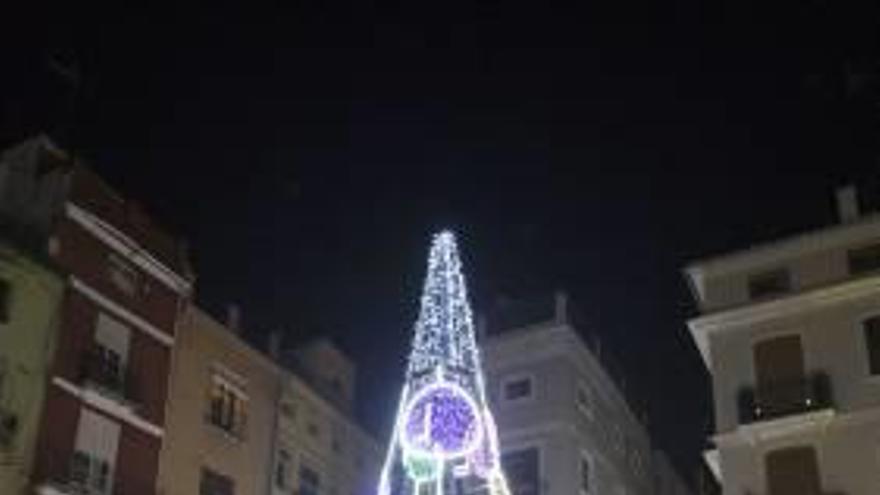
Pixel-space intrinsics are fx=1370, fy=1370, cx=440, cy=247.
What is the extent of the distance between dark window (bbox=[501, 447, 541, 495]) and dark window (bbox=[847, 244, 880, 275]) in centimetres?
1673

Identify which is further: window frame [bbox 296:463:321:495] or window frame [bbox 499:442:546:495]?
window frame [bbox 499:442:546:495]

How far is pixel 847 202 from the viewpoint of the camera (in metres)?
50.2

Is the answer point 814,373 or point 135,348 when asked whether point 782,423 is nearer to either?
point 814,373

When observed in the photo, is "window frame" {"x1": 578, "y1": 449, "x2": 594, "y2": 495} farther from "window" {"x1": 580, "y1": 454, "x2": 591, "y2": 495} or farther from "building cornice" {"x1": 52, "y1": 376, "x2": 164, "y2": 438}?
"building cornice" {"x1": 52, "y1": 376, "x2": 164, "y2": 438}

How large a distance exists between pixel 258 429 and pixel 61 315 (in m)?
11.6

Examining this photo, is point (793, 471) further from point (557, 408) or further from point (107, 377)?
point (107, 377)

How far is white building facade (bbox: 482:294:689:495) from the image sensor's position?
58.2 m

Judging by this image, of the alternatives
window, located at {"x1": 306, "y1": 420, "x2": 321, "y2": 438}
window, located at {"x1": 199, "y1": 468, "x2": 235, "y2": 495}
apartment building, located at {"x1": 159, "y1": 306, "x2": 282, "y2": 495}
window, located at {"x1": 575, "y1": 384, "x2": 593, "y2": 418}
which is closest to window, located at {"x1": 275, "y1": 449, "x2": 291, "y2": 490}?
apartment building, located at {"x1": 159, "y1": 306, "x2": 282, "y2": 495}

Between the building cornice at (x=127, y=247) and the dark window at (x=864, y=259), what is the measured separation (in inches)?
953

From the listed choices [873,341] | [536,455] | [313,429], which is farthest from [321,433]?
[873,341]

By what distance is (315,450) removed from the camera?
57375 mm

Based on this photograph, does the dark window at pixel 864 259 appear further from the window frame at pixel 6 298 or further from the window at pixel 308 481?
the window frame at pixel 6 298

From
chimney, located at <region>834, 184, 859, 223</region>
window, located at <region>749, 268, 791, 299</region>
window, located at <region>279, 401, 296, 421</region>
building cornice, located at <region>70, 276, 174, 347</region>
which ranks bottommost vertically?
window, located at <region>279, 401, 296, 421</region>

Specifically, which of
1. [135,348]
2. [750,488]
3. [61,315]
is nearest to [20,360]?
[61,315]
